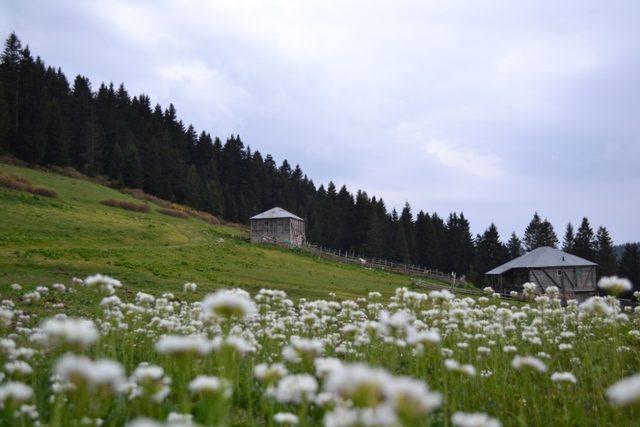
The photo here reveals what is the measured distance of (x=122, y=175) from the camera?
271 ft

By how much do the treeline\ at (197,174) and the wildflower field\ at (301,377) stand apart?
239ft

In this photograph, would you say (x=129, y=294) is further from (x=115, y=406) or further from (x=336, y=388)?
(x=336, y=388)

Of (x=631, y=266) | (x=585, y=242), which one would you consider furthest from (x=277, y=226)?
(x=631, y=266)

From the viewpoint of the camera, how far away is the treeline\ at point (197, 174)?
7725 centimetres

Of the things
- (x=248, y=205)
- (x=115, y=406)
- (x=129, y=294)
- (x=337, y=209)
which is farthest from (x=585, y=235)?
(x=115, y=406)

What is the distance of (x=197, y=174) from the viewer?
100000 millimetres

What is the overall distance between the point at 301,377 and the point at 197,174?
101 metres

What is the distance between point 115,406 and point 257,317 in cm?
454

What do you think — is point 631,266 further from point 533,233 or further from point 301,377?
point 301,377

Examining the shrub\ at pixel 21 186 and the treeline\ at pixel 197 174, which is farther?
the treeline\ at pixel 197 174

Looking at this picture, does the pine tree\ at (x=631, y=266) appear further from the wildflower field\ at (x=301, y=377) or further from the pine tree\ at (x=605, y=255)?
Answer: the wildflower field\ at (x=301, y=377)

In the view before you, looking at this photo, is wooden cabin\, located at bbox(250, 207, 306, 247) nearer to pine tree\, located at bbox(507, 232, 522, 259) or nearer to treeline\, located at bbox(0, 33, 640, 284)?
Result: treeline\, located at bbox(0, 33, 640, 284)

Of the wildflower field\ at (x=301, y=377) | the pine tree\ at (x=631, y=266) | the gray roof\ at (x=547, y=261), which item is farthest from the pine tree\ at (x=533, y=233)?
the wildflower field\ at (x=301, y=377)

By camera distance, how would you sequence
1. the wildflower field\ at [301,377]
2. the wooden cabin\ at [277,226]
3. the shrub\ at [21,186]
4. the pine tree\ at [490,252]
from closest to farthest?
the wildflower field\ at [301,377]
the shrub\ at [21,186]
the wooden cabin\ at [277,226]
the pine tree\ at [490,252]
